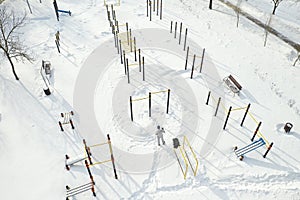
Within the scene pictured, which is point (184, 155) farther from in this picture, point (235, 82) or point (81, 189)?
point (235, 82)

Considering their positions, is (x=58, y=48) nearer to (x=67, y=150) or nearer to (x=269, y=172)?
(x=67, y=150)

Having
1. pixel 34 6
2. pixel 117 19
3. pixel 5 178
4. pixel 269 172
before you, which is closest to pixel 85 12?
pixel 117 19

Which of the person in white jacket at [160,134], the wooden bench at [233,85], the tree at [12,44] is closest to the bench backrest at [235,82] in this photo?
the wooden bench at [233,85]

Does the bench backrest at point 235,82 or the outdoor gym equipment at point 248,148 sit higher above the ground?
the bench backrest at point 235,82

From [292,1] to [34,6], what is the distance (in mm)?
25013

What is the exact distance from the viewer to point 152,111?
45.5 ft

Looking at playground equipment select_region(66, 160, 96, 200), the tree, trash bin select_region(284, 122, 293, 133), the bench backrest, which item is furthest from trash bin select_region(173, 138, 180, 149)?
the tree

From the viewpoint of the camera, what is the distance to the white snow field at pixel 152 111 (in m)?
11.0

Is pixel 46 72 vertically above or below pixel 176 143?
above

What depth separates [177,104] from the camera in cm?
1423

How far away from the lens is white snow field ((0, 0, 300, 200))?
434 inches

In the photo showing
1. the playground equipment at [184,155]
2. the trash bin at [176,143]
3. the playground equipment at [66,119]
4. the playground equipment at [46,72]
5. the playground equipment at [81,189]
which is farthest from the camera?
the playground equipment at [46,72]

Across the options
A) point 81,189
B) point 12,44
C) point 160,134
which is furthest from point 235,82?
point 12,44

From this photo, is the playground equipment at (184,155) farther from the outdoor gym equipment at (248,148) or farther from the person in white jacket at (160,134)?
the outdoor gym equipment at (248,148)
